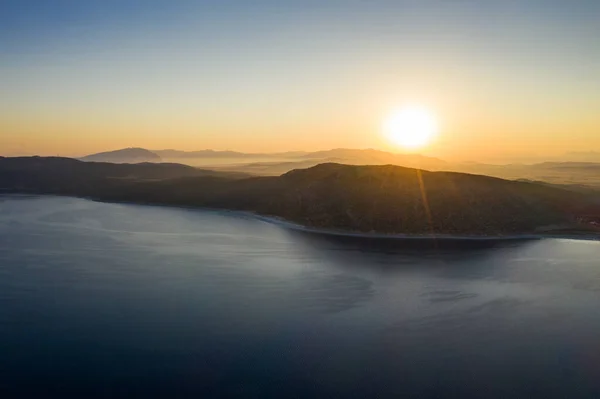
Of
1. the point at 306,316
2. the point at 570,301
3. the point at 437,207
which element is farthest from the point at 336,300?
the point at 437,207

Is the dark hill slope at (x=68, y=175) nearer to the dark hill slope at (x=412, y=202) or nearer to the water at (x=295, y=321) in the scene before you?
the dark hill slope at (x=412, y=202)

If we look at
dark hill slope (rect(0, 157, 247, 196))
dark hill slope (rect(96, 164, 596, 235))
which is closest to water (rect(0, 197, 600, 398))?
dark hill slope (rect(96, 164, 596, 235))

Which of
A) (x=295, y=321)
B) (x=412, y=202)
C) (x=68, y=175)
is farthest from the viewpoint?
(x=68, y=175)

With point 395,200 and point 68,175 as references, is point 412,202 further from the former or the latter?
point 68,175

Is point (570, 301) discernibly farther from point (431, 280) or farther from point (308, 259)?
point (308, 259)

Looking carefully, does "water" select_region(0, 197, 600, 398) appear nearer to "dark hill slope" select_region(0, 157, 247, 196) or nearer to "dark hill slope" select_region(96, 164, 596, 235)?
"dark hill slope" select_region(96, 164, 596, 235)

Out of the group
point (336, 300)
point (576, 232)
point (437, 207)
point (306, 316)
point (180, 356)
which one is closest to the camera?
point (180, 356)

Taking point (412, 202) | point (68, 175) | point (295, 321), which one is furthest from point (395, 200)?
point (68, 175)
